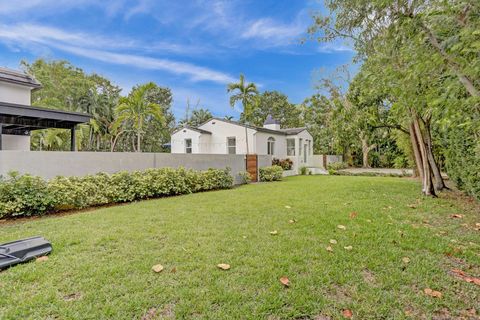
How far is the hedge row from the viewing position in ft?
18.2

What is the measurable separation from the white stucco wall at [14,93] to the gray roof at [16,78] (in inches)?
11.7

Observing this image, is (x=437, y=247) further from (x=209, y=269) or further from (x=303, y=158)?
(x=303, y=158)

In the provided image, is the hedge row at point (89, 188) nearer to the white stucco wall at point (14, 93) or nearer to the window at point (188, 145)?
the white stucco wall at point (14, 93)

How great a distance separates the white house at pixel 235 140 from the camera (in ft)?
57.3

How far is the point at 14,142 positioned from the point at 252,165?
11.6 metres

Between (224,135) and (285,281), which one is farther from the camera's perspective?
(224,135)

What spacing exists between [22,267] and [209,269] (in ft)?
7.07

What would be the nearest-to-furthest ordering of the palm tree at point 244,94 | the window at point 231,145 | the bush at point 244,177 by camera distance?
1. the bush at point 244,177
2. the palm tree at point 244,94
3. the window at point 231,145

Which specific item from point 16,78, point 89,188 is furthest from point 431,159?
point 16,78

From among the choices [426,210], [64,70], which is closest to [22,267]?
[426,210]

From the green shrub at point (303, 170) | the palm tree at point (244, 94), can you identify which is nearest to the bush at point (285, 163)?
the green shrub at point (303, 170)

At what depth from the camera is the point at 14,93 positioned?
469 inches

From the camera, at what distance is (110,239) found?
12.7 feet

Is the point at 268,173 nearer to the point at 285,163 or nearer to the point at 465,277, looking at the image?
the point at 285,163
